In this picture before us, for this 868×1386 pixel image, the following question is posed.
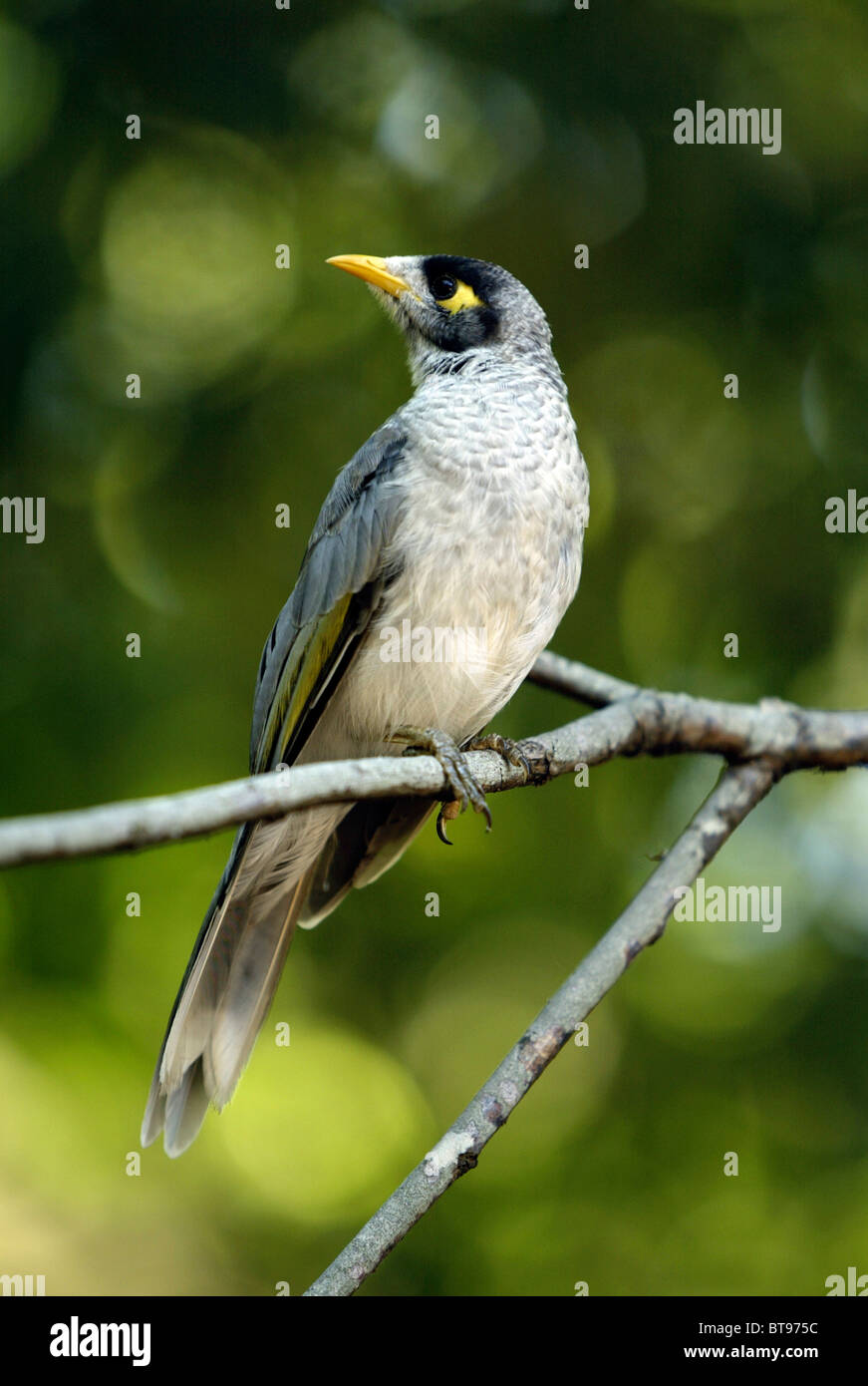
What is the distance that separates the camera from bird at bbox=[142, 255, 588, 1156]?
3717mm

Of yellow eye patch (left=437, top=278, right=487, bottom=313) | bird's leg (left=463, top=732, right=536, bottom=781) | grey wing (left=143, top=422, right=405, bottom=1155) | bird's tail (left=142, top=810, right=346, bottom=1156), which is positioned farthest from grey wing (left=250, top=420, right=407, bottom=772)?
yellow eye patch (left=437, top=278, right=487, bottom=313)

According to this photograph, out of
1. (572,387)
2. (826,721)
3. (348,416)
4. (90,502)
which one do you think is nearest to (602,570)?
(572,387)

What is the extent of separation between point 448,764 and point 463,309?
2.02 metres

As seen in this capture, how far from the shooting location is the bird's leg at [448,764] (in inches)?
123

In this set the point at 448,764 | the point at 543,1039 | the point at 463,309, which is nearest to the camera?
the point at 543,1039

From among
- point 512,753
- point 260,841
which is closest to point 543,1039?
point 512,753

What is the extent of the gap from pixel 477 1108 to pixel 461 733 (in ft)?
5.23

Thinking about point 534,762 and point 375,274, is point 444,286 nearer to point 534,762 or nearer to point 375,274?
point 375,274

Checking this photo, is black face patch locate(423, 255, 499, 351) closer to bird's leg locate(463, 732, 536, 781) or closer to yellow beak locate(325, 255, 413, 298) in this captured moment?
yellow beak locate(325, 255, 413, 298)

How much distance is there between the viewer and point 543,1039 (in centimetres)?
275

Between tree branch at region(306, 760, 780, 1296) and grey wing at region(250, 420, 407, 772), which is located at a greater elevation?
grey wing at region(250, 420, 407, 772)

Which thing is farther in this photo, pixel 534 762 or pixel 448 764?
pixel 534 762

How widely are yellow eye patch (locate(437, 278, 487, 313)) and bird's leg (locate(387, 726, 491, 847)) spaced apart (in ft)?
5.36

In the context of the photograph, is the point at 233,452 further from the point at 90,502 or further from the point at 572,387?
the point at 572,387
